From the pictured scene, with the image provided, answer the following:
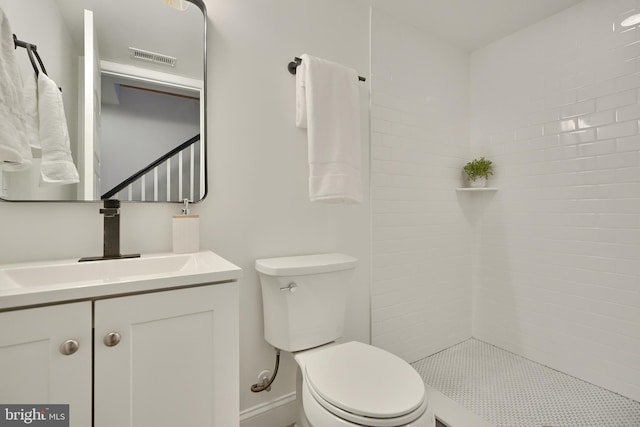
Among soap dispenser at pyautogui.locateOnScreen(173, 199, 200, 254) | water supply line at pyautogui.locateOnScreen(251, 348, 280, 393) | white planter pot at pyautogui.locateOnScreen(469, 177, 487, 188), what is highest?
white planter pot at pyautogui.locateOnScreen(469, 177, 487, 188)

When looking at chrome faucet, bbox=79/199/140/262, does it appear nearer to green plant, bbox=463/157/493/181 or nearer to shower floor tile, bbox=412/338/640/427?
shower floor tile, bbox=412/338/640/427

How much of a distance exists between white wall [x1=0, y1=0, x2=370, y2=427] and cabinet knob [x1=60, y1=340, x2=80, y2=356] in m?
0.54

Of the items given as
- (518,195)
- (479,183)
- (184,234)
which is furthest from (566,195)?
(184,234)

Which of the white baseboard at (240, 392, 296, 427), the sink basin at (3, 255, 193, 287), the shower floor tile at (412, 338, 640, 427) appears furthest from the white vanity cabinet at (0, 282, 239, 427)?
the shower floor tile at (412, 338, 640, 427)

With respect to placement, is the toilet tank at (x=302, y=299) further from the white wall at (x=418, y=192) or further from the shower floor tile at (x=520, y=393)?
the shower floor tile at (x=520, y=393)

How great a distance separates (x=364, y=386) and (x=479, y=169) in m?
1.74

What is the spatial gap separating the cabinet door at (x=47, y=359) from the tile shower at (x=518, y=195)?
143 cm

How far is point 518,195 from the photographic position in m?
2.09

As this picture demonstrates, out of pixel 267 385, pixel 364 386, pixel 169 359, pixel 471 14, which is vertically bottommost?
pixel 267 385

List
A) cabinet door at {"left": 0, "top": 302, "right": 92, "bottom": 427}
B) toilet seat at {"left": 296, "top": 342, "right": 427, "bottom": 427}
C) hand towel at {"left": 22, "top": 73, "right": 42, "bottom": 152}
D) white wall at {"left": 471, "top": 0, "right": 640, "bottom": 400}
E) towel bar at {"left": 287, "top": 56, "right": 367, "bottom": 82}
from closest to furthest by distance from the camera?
cabinet door at {"left": 0, "top": 302, "right": 92, "bottom": 427}
toilet seat at {"left": 296, "top": 342, "right": 427, "bottom": 427}
hand towel at {"left": 22, "top": 73, "right": 42, "bottom": 152}
towel bar at {"left": 287, "top": 56, "right": 367, "bottom": 82}
white wall at {"left": 471, "top": 0, "right": 640, "bottom": 400}

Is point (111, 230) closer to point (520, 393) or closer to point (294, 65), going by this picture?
point (294, 65)

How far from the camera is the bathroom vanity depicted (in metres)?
0.66

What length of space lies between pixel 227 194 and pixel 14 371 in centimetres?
88

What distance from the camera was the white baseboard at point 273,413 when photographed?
1426 mm
